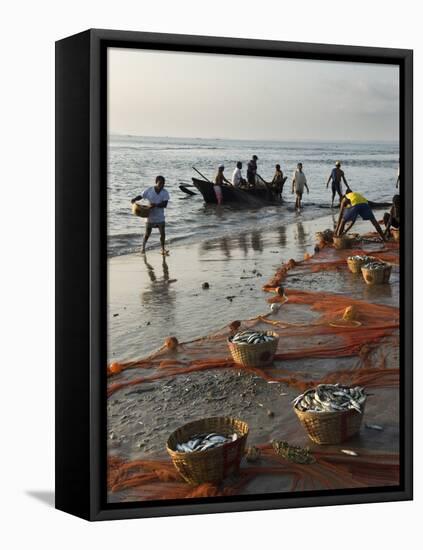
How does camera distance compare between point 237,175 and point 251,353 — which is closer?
point 251,353

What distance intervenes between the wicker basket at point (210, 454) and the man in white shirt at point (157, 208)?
3.58ft

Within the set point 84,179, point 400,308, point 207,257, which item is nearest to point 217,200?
point 207,257

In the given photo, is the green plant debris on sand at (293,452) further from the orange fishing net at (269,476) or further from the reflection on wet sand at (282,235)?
the reflection on wet sand at (282,235)

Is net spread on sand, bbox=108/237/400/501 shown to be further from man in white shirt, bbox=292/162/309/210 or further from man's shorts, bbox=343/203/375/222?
man in white shirt, bbox=292/162/309/210

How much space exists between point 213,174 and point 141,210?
1.84 ft

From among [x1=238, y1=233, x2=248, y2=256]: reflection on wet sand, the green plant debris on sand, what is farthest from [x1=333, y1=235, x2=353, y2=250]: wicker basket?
the green plant debris on sand

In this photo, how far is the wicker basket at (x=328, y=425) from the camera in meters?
8.43

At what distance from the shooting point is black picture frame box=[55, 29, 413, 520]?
8047mm

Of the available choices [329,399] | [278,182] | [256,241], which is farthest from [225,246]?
[329,399]

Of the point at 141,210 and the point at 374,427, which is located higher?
the point at 141,210

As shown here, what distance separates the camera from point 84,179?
8109mm

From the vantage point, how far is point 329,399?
28.0 ft

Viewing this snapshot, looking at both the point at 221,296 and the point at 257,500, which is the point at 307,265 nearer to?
the point at 221,296

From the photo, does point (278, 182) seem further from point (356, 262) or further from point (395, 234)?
point (395, 234)
